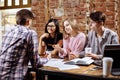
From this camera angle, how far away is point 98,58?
3.03 meters

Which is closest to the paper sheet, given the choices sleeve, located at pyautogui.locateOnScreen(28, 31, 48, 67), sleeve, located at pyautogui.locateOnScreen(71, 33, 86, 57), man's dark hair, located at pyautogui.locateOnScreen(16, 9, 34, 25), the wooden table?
the wooden table

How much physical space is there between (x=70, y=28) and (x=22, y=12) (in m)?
1.14

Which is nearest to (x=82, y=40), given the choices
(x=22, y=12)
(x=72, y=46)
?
(x=72, y=46)

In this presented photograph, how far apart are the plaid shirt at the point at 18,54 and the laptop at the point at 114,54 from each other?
74cm

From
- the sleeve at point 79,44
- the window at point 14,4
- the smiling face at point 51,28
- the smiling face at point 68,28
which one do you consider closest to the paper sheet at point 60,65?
the sleeve at point 79,44

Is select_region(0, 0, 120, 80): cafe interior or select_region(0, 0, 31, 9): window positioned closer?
select_region(0, 0, 120, 80): cafe interior

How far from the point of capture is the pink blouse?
3564 mm

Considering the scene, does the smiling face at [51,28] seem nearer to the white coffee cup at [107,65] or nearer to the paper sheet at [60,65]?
the paper sheet at [60,65]

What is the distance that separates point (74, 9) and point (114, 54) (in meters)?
2.16

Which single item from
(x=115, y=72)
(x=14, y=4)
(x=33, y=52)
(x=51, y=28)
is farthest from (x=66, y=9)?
(x=115, y=72)

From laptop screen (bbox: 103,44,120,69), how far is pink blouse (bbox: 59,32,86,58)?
108 cm

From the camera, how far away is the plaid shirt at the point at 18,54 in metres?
2.57

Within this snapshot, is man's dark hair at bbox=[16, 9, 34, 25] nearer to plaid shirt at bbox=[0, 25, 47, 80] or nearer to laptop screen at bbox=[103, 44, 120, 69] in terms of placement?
plaid shirt at bbox=[0, 25, 47, 80]

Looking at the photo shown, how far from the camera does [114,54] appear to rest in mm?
2438
